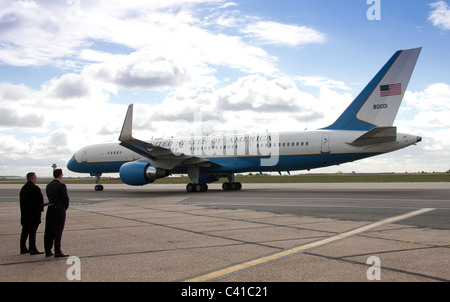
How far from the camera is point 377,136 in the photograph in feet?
69.8

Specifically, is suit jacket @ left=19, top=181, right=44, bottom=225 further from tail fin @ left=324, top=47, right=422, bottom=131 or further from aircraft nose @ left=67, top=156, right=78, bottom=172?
aircraft nose @ left=67, top=156, right=78, bottom=172

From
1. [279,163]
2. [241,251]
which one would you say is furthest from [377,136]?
[241,251]

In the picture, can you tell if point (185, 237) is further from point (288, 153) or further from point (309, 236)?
point (288, 153)

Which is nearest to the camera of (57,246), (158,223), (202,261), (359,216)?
(202,261)

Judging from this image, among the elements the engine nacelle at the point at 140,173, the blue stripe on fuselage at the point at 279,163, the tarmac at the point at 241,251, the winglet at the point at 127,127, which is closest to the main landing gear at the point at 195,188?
the blue stripe on fuselage at the point at 279,163

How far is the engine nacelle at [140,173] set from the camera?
25531 mm

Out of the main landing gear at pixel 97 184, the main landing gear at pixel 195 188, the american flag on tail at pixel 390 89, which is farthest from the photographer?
the main landing gear at pixel 97 184

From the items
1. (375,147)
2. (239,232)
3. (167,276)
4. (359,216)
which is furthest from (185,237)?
(375,147)

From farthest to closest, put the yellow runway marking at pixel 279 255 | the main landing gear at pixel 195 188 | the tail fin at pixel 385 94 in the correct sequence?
the main landing gear at pixel 195 188, the tail fin at pixel 385 94, the yellow runway marking at pixel 279 255

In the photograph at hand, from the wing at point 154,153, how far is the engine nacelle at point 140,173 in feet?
2.01

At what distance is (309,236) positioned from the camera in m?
8.46

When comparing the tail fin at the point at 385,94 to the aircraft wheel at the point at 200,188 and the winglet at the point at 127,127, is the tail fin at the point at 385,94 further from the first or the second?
the winglet at the point at 127,127

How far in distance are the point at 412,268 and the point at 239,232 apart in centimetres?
429

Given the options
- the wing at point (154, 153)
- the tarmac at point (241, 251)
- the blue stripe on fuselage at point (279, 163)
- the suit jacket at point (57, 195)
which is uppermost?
the wing at point (154, 153)
